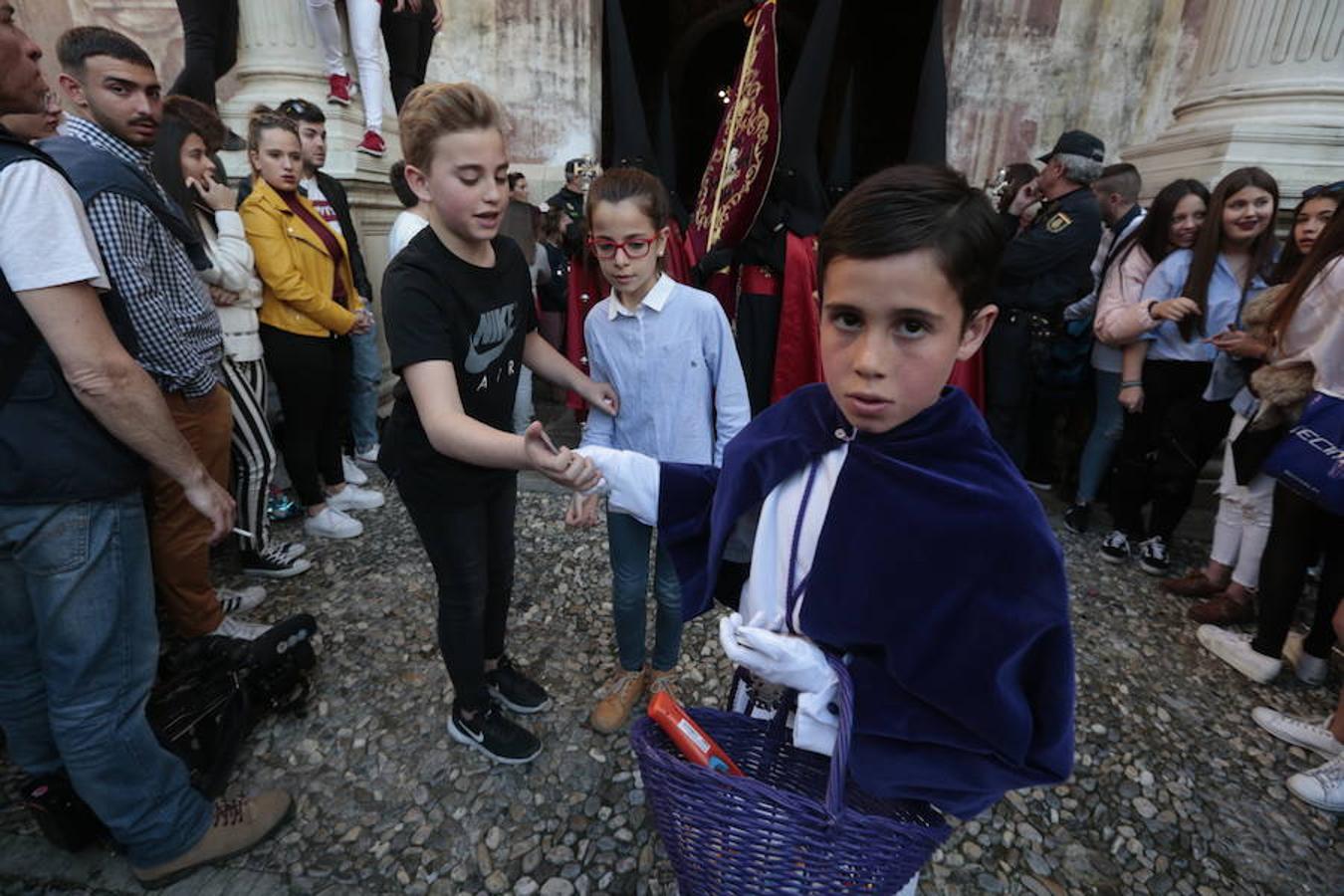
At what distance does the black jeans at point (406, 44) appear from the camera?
5250 millimetres

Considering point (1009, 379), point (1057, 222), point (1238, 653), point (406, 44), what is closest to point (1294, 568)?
point (1238, 653)

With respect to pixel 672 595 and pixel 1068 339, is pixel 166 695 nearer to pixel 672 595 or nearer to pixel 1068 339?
pixel 672 595

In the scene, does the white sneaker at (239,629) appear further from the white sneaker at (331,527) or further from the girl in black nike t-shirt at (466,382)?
the girl in black nike t-shirt at (466,382)

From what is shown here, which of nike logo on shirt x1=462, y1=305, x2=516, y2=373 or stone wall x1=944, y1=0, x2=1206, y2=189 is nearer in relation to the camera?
nike logo on shirt x1=462, y1=305, x2=516, y2=373

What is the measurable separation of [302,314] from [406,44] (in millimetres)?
3345

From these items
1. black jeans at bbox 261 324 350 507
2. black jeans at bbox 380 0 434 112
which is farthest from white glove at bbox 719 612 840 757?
black jeans at bbox 380 0 434 112

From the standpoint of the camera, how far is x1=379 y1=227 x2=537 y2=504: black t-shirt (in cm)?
160

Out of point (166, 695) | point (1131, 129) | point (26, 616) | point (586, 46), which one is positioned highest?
point (586, 46)

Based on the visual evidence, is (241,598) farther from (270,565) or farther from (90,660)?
(90,660)

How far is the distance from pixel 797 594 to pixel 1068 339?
12.4 feet

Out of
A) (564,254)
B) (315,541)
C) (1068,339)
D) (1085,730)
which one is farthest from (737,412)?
(564,254)

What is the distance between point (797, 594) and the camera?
115cm

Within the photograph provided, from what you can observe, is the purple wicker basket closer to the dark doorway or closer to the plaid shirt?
the plaid shirt

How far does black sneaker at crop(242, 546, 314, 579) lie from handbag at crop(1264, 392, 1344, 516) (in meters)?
4.32
